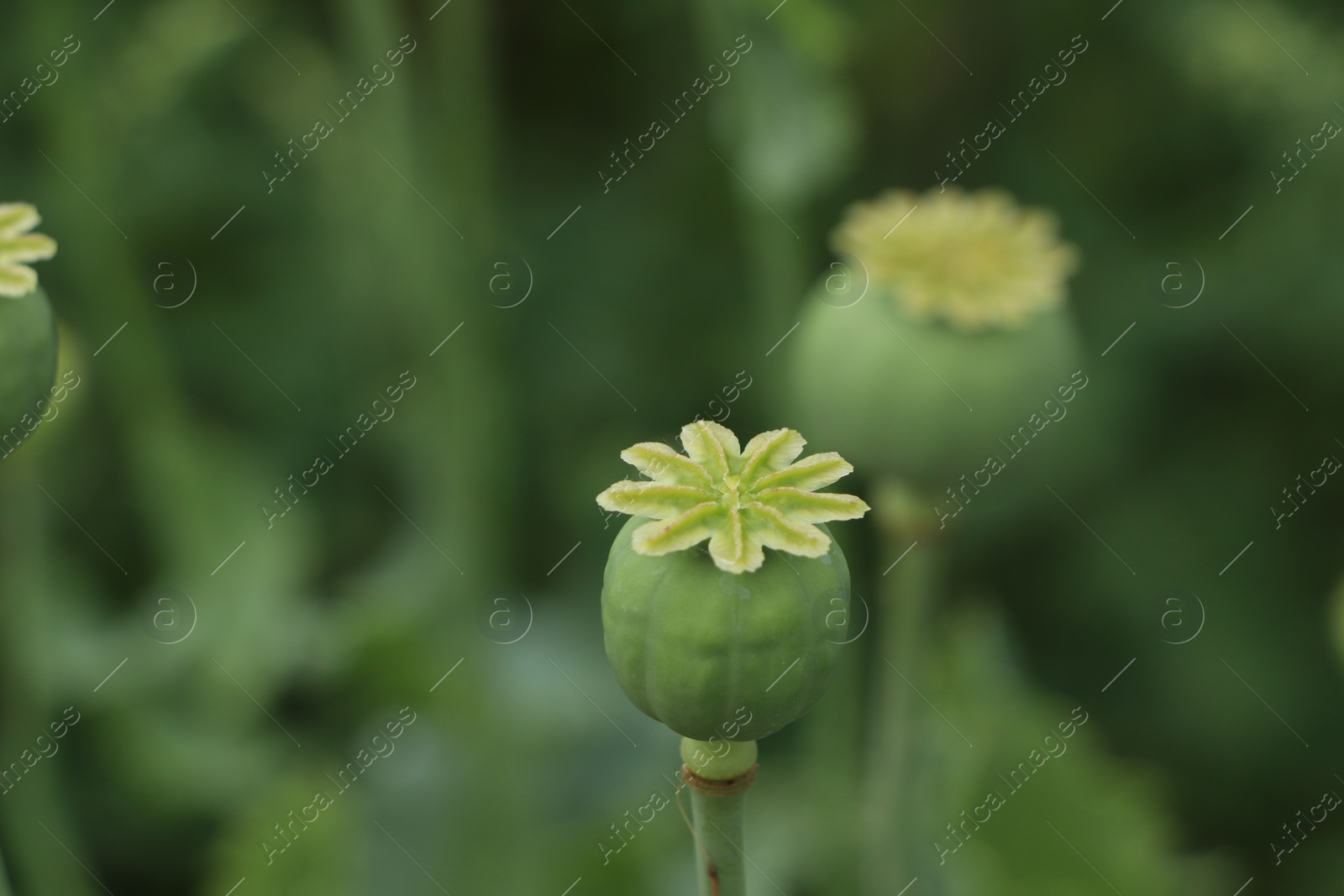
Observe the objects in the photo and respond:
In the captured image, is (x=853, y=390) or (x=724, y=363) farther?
(x=724, y=363)

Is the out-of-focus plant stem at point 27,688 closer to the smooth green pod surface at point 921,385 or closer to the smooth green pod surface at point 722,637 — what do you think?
the smooth green pod surface at point 921,385

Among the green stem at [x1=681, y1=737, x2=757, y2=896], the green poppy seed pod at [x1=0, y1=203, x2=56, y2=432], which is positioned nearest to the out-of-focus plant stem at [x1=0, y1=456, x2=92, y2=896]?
the green poppy seed pod at [x1=0, y1=203, x2=56, y2=432]

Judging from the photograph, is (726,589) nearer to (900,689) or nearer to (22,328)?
(22,328)

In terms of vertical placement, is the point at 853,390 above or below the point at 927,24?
below

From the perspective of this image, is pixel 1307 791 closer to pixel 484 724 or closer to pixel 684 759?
pixel 484 724

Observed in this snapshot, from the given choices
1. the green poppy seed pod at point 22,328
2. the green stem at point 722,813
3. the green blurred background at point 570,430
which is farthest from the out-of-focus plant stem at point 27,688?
the green stem at point 722,813

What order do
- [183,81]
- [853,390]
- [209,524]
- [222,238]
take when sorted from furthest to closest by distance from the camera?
[222,238], [209,524], [183,81], [853,390]

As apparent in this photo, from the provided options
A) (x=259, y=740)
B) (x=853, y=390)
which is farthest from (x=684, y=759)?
(x=259, y=740)

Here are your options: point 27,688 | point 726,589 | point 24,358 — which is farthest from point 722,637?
point 27,688
